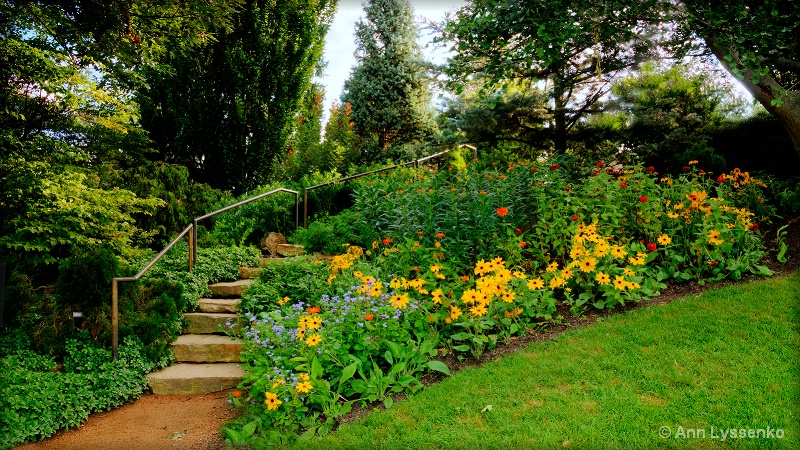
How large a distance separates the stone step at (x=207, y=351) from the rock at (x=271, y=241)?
7.70ft

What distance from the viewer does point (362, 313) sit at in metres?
4.08

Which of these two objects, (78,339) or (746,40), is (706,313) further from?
(78,339)

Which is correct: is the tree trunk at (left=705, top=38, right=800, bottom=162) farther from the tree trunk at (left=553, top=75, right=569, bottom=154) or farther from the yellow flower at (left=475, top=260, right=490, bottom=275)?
the yellow flower at (left=475, top=260, right=490, bottom=275)

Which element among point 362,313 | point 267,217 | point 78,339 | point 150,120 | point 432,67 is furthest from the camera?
point 150,120

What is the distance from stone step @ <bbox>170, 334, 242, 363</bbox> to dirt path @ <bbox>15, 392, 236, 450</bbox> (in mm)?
474

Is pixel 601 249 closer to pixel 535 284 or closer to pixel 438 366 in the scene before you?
pixel 535 284

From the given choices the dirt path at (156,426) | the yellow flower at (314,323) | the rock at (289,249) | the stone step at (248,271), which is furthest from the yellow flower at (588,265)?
the rock at (289,249)

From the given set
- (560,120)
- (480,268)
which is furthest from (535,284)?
(560,120)

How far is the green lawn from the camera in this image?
2.97 meters

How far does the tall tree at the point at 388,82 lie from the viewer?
492 inches

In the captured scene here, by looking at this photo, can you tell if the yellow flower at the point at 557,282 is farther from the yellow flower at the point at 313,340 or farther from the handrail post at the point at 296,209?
the handrail post at the point at 296,209

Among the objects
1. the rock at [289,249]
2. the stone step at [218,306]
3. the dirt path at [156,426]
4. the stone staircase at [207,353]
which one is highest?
the rock at [289,249]

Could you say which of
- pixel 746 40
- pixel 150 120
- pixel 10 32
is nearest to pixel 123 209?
pixel 10 32

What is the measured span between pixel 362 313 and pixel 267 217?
14.4 ft
